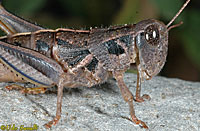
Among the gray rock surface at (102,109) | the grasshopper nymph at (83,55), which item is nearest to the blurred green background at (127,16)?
the gray rock surface at (102,109)

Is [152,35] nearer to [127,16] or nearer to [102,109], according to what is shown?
[102,109]

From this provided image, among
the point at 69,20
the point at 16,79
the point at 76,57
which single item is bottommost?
the point at 16,79

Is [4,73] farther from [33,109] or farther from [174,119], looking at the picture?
[174,119]

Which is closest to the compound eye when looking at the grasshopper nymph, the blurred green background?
the grasshopper nymph

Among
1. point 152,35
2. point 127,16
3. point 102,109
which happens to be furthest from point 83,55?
point 127,16

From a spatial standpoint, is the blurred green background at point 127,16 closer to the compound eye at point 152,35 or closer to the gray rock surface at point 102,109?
the gray rock surface at point 102,109

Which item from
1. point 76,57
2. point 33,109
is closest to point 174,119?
point 76,57
